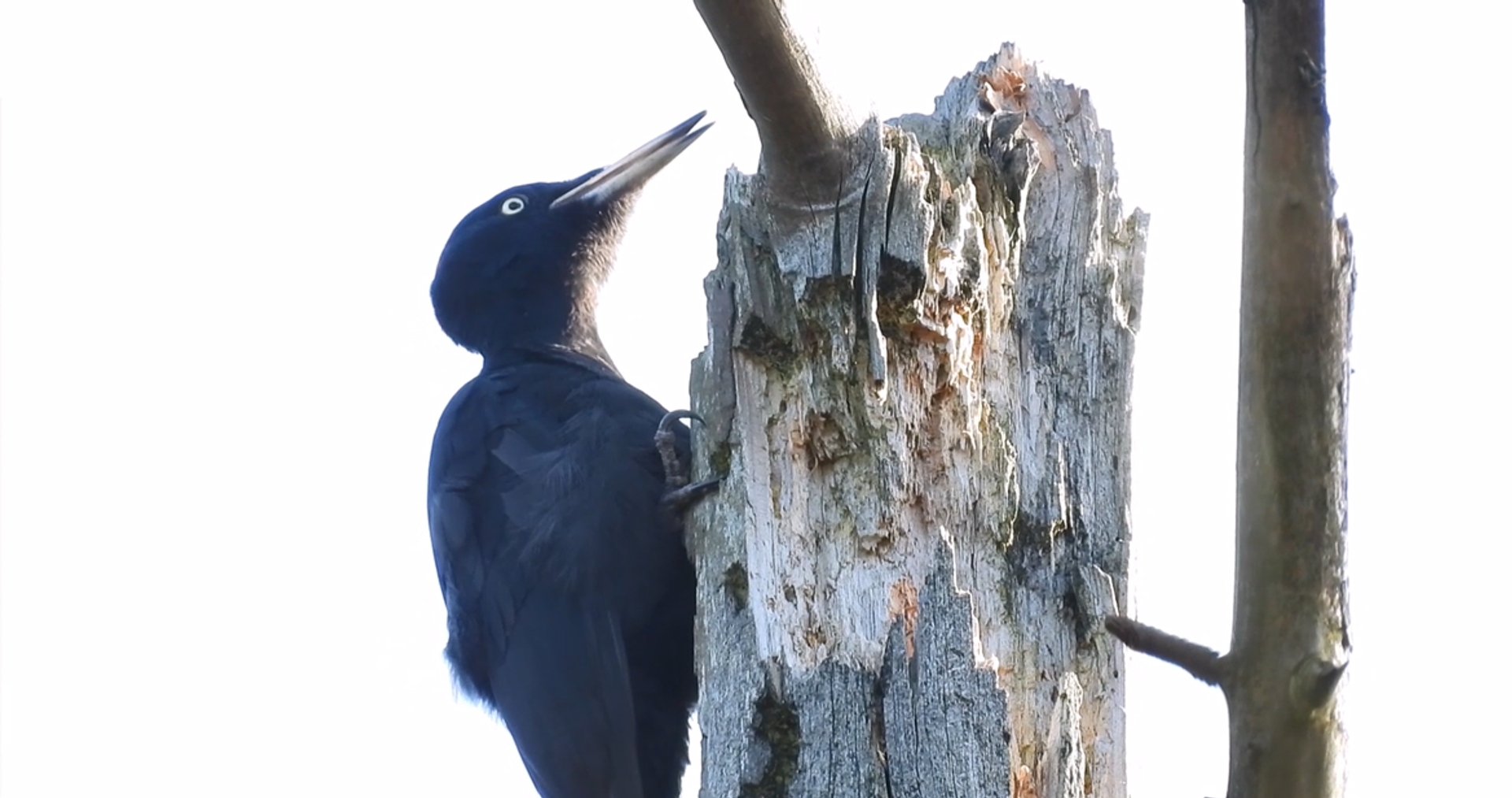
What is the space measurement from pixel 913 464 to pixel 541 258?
7.77 feet

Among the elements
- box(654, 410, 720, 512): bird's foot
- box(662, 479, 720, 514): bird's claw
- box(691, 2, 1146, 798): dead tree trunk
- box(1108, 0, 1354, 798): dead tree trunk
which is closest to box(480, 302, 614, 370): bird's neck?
box(654, 410, 720, 512): bird's foot

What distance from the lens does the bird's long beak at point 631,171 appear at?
16.9 feet

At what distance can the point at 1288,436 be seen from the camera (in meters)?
1.83

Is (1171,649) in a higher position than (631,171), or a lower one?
lower

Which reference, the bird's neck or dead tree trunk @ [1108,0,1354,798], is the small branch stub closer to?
dead tree trunk @ [1108,0,1354,798]

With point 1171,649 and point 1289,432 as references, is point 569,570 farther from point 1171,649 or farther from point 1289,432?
point 1289,432

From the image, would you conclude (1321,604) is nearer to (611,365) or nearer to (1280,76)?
(1280,76)

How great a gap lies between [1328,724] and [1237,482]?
11.5 inches

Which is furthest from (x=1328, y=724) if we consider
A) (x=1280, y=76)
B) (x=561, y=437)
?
(x=561, y=437)

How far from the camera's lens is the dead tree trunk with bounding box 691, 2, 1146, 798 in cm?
285

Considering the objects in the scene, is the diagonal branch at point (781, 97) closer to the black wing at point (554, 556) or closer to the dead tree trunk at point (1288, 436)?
the dead tree trunk at point (1288, 436)

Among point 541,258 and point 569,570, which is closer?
point 569,570

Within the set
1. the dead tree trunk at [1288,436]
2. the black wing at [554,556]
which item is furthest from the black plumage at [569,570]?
the dead tree trunk at [1288,436]

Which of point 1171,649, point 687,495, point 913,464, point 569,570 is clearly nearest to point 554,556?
point 569,570
